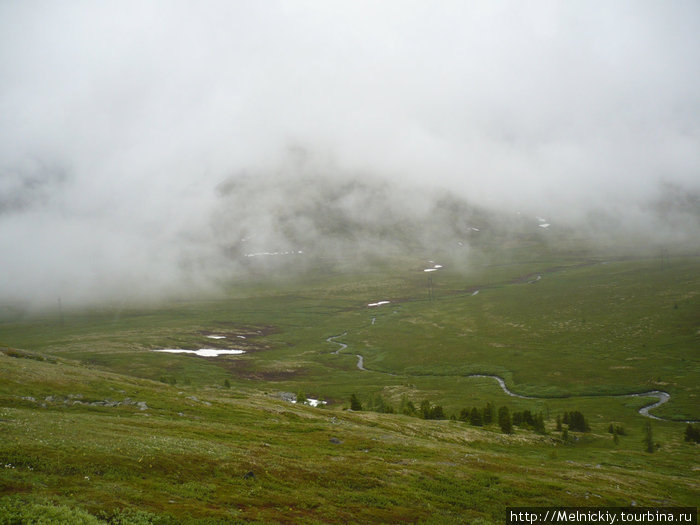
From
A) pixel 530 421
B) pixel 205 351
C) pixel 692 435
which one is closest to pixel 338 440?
pixel 530 421

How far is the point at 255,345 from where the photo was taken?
171 metres

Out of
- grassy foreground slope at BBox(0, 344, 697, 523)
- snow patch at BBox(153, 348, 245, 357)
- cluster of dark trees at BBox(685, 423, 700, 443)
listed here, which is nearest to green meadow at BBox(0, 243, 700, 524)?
grassy foreground slope at BBox(0, 344, 697, 523)

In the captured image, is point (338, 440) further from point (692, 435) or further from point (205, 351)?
point (205, 351)

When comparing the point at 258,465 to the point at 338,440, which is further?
the point at 338,440

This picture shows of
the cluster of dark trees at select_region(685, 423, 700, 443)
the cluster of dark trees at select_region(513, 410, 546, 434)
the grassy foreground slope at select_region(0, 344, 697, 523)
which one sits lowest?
the cluster of dark trees at select_region(685, 423, 700, 443)

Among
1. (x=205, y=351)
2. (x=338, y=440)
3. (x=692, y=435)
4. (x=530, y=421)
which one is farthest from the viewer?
(x=205, y=351)

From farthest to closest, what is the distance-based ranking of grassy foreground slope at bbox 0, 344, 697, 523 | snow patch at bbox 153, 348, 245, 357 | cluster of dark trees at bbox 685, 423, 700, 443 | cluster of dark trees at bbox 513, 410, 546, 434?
snow patch at bbox 153, 348, 245, 357 < cluster of dark trees at bbox 513, 410, 546, 434 < cluster of dark trees at bbox 685, 423, 700, 443 < grassy foreground slope at bbox 0, 344, 697, 523

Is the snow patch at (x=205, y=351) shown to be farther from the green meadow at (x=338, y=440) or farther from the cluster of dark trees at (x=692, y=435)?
the cluster of dark trees at (x=692, y=435)

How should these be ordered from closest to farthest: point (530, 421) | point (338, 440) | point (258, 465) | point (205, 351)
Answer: point (258, 465) → point (338, 440) → point (530, 421) → point (205, 351)

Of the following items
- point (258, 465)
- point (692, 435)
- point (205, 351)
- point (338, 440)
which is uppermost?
point (258, 465)

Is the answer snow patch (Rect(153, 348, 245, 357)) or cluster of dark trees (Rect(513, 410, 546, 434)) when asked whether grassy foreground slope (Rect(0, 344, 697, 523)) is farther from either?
snow patch (Rect(153, 348, 245, 357))

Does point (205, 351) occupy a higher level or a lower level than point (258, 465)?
lower

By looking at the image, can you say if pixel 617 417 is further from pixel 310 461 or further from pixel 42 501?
pixel 42 501

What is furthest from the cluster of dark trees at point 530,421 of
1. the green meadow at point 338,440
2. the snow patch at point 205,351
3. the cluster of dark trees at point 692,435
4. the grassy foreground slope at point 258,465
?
the snow patch at point 205,351
